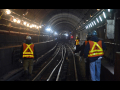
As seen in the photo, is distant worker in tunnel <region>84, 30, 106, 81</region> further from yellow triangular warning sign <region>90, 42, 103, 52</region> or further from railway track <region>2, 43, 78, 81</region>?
railway track <region>2, 43, 78, 81</region>

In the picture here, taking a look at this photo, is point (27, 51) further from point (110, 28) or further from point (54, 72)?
point (110, 28)

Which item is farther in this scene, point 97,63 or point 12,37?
point 12,37

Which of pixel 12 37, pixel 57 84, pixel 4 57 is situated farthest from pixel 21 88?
pixel 12 37

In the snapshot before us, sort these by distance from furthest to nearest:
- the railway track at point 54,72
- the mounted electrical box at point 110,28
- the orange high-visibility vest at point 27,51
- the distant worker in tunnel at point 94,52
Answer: the railway track at point 54,72
the mounted electrical box at point 110,28
the orange high-visibility vest at point 27,51
the distant worker in tunnel at point 94,52

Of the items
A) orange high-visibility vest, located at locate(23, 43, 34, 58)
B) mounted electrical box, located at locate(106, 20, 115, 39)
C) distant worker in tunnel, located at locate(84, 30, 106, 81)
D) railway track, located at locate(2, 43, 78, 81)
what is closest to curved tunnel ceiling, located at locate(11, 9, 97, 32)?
railway track, located at locate(2, 43, 78, 81)

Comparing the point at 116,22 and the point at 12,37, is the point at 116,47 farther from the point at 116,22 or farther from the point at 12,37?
the point at 12,37

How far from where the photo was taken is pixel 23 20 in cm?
1498


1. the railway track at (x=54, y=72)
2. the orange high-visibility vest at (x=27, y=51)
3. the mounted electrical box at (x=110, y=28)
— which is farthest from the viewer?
the railway track at (x=54, y=72)

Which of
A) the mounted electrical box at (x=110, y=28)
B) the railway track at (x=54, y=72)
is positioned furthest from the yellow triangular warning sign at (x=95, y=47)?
the mounted electrical box at (x=110, y=28)

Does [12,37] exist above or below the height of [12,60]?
above

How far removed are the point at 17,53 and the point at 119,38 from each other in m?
6.35

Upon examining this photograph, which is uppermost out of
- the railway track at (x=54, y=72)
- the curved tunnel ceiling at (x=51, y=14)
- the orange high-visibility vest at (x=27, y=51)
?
the curved tunnel ceiling at (x=51, y=14)

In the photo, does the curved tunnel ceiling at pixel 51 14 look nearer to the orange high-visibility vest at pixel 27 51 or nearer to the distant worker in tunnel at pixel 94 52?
the orange high-visibility vest at pixel 27 51

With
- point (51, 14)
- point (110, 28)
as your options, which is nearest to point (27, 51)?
point (110, 28)
